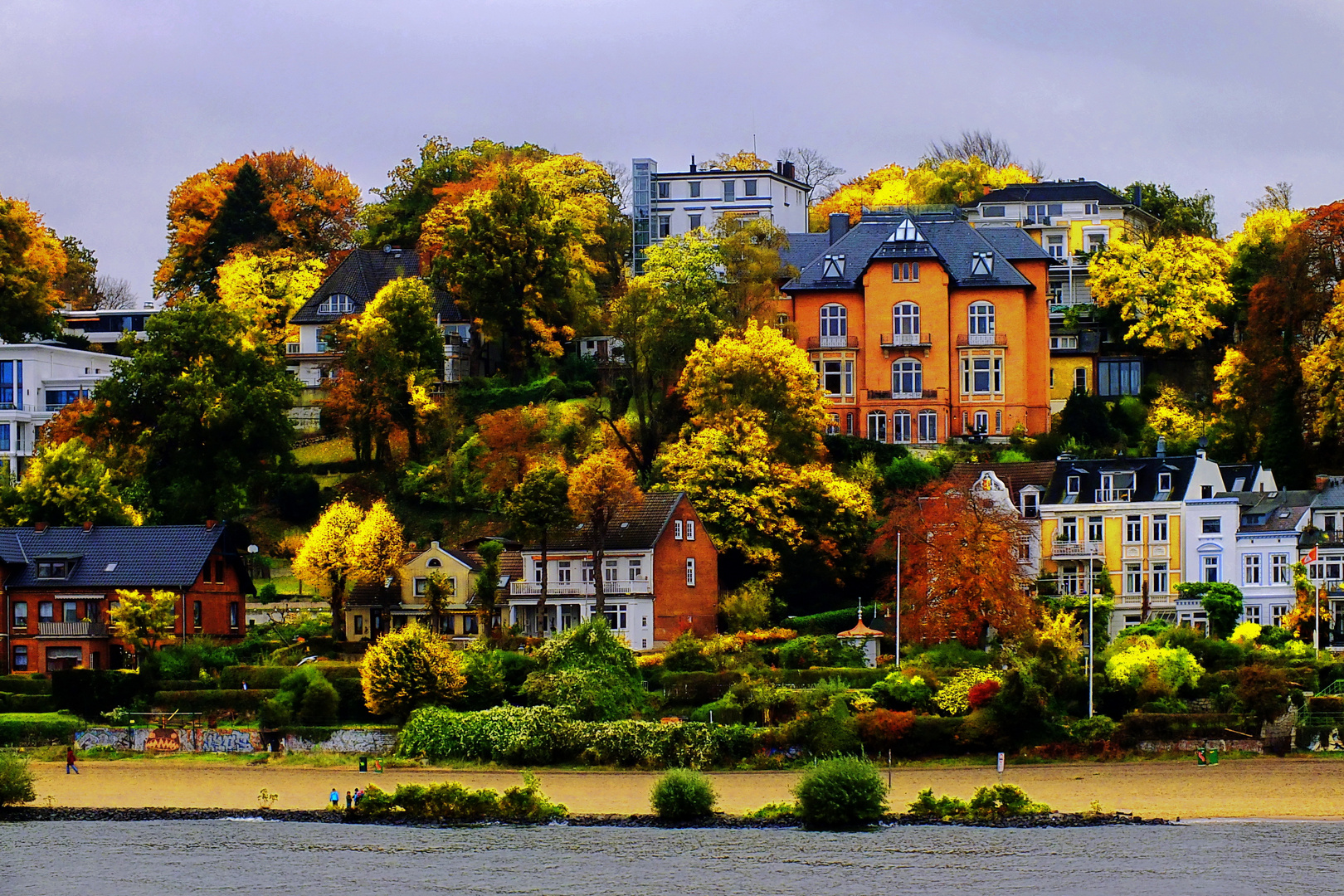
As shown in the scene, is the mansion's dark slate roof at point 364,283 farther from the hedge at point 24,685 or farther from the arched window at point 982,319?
the hedge at point 24,685

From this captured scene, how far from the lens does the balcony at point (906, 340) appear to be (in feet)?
370

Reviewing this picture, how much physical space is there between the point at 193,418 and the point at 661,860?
44.1 m

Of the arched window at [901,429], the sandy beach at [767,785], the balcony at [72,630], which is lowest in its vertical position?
the sandy beach at [767,785]

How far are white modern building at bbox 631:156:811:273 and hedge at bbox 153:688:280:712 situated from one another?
178 ft

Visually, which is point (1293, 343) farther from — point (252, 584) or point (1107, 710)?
point (252, 584)

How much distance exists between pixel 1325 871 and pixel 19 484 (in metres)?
63.3

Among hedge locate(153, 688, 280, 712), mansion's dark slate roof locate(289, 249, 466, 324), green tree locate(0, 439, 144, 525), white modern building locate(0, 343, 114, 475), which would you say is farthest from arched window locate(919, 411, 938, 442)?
white modern building locate(0, 343, 114, 475)

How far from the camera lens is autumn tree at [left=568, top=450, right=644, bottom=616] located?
91812 mm


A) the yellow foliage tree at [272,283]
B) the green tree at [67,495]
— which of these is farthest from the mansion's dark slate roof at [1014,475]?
the yellow foliage tree at [272,283]

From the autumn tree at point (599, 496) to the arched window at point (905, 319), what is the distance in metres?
23.9

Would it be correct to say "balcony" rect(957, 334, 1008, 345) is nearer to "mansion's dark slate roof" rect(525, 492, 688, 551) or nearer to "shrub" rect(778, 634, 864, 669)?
"mansion's dark slate roof" rect(525, 492, 688, 551)

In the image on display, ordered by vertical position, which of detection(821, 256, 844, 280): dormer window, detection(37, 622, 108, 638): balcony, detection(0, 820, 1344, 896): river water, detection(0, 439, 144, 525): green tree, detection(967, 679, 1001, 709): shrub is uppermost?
detection(821, 256, 844, 280): dormer window

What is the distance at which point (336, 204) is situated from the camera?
138750mm

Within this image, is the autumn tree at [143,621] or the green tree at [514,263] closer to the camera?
the autumn tree at [143,621]
